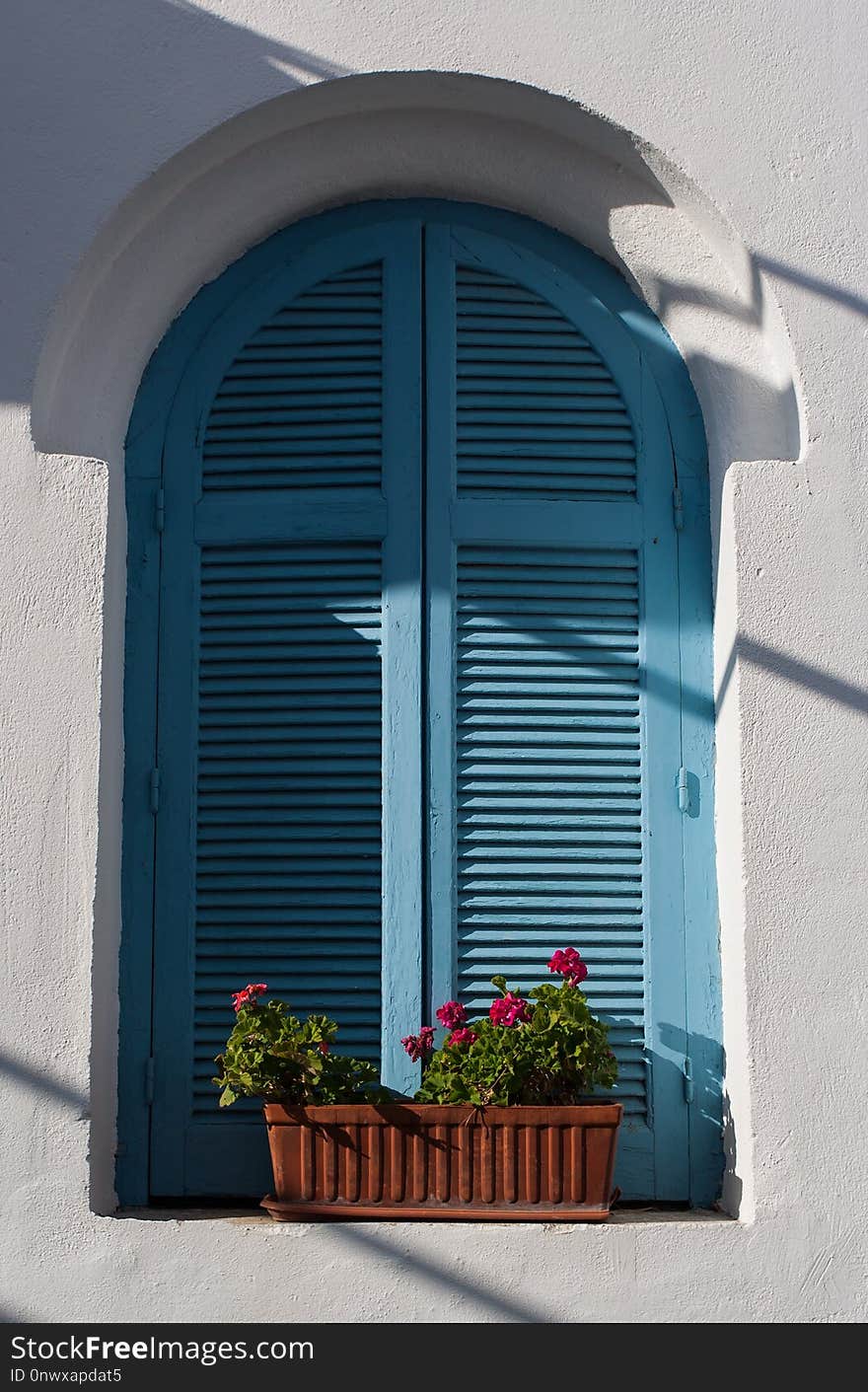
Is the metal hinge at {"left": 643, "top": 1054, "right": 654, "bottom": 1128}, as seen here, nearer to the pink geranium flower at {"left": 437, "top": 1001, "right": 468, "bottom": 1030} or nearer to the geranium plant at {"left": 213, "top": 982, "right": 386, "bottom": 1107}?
the pink geranium flower at {"left": 437, "top": 1001, "right": 468, "bottom": 1030}

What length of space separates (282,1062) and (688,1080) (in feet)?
3.02

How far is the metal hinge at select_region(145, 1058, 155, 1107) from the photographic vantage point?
382cm

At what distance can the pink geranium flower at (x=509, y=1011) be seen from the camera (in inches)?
142

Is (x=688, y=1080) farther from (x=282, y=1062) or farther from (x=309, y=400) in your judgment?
(x=309, y=400)

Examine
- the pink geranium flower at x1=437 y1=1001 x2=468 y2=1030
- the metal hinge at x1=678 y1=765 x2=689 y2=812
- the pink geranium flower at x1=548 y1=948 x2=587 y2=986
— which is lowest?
the pink geranium flower at x1=437 y1=1001 x2=468 y2=1030

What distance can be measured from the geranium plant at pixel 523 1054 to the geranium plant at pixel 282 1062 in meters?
0.16

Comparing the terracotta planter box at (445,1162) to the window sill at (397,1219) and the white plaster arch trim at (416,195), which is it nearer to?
the window sill at (397,1219)

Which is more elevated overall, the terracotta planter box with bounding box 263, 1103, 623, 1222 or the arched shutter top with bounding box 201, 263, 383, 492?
the arched shutter top with bounding box 201, 263, 383, 492

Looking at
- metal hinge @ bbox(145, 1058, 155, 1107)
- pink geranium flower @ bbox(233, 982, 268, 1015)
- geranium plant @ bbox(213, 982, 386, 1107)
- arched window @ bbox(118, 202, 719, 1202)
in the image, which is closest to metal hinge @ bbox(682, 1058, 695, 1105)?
arched window @ bbox(118, 202, 719, 1202)

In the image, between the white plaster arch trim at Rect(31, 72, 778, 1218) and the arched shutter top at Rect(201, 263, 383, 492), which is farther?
the arched shutter top at Rect(201, 263, 383, 492)

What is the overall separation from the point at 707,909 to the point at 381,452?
1.31 m

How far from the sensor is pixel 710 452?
4105mm

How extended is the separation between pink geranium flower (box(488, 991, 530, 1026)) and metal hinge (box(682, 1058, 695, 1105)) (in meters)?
0.44

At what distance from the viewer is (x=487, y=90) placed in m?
4.04
